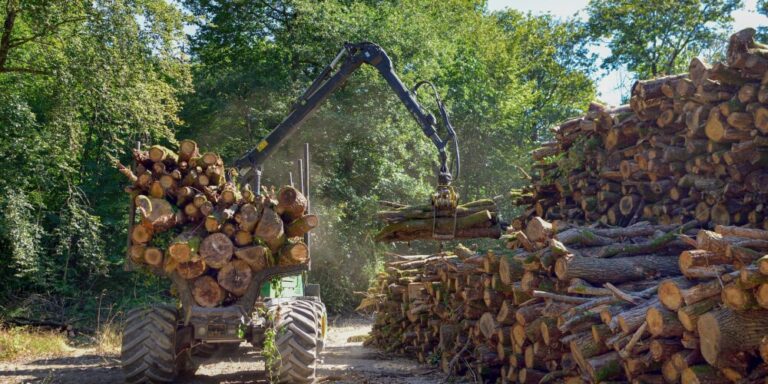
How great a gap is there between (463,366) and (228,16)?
1656cm

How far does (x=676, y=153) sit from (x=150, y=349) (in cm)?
650

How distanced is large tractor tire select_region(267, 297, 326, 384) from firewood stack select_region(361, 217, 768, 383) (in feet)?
6.22

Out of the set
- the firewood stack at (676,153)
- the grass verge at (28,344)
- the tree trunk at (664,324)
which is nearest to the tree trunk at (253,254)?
the firewood stack at (676,153)

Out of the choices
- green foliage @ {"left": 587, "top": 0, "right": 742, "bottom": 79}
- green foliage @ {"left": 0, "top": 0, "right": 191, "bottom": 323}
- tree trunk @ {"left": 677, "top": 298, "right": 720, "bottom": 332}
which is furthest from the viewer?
green foliage @ {"left": 587, "top": 0, "right": 742, "bottom": 79}

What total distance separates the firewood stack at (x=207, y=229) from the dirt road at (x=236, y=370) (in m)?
1.63

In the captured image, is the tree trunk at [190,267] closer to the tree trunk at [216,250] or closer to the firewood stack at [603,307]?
the tree trunk at [216,250]

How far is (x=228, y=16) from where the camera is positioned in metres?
23.1

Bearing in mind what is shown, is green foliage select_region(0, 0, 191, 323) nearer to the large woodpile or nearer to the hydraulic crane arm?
the hydraulic crane arm

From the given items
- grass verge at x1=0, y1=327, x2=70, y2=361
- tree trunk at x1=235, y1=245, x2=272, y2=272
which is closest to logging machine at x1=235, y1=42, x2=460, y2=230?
tree trunk at x1=235, y1=245, x2=272, y2=272

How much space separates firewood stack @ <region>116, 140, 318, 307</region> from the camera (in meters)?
8.84

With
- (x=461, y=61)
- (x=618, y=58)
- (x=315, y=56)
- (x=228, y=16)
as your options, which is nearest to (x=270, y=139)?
(x=315, y=56)

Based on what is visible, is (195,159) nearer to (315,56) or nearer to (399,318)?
(399,318)

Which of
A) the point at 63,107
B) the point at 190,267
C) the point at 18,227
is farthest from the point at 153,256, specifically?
the point at 18,227

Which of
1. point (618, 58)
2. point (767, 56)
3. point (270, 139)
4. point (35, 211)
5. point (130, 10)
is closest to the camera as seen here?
point (767, 56)
